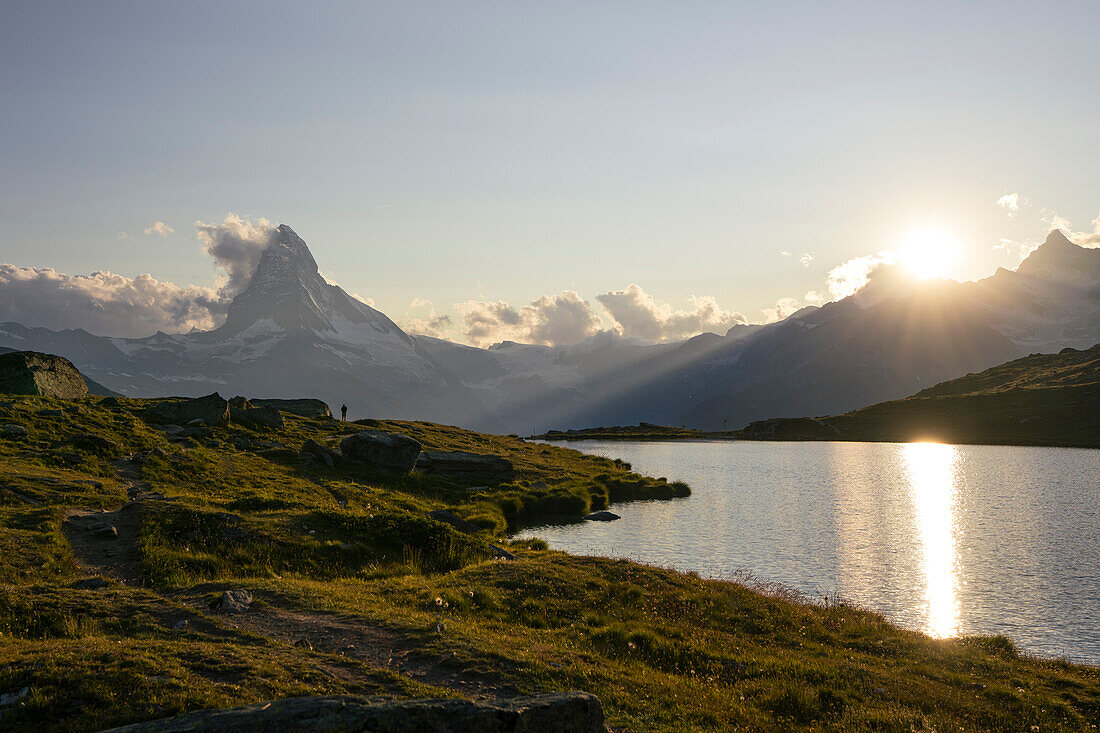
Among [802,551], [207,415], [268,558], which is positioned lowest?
[802,551]

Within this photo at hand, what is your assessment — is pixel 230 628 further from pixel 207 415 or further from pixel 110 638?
pixel 207 415

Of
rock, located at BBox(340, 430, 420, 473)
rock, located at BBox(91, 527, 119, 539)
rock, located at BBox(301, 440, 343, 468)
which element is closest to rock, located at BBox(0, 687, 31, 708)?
rock, located at BBox(91, 527, 119, 539)

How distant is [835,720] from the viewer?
678 inches

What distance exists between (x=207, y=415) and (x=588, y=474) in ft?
160

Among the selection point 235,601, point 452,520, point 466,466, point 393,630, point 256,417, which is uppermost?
point 256,417

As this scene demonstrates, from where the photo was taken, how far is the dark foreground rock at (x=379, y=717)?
9758 mm

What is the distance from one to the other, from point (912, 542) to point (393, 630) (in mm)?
48374

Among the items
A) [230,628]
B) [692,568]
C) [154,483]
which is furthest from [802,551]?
[154,483]

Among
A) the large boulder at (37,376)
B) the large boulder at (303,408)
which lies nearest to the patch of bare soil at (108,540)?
the large boulder at (37,376)

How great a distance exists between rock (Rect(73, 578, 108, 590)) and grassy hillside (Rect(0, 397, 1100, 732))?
0.31 feet

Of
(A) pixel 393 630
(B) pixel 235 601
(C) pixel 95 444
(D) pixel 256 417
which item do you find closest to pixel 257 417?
(D) pixel 256 417

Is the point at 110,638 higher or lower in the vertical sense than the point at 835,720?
higher

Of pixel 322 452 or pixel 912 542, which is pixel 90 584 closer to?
pixel 322 452

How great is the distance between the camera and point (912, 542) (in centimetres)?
5203
